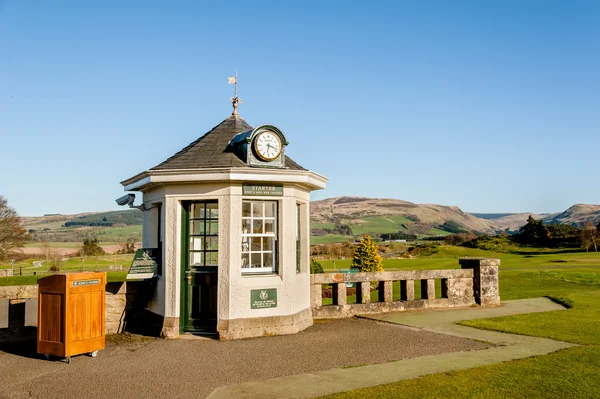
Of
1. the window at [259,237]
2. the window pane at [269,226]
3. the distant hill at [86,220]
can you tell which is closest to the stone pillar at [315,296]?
the window at [259,237]

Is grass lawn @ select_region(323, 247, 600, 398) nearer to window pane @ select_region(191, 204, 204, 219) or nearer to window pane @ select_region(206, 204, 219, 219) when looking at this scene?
window pane @ select_region(206, 204, 219, 219)

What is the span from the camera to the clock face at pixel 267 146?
10.9 metres

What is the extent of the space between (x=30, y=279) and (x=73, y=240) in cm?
9524

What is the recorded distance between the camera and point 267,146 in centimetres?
1101

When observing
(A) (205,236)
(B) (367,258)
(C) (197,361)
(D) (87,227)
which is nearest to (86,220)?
(D) (87,227)

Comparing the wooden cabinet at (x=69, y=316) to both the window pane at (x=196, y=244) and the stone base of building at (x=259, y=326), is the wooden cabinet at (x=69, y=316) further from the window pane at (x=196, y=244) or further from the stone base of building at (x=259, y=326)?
the window pane at (x=196, y=244)

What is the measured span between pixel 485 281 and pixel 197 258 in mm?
8476

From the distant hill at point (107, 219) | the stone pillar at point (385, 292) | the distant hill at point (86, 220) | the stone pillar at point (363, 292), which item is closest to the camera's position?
the stone pillar at point (363, 292)

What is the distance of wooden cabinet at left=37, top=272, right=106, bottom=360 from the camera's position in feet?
28.3

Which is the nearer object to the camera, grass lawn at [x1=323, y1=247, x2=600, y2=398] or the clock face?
grass lawn at [x1=323, y1=247, x2=600, y2=398]

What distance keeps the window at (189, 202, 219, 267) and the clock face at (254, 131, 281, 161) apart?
1.64 metres

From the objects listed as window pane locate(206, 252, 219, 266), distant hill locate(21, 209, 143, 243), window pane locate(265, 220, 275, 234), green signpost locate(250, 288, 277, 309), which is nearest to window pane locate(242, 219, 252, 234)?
window pane locate(265, 220, 275, 234)

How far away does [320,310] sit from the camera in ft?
42.0

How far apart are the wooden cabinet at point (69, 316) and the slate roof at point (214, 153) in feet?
10.3
